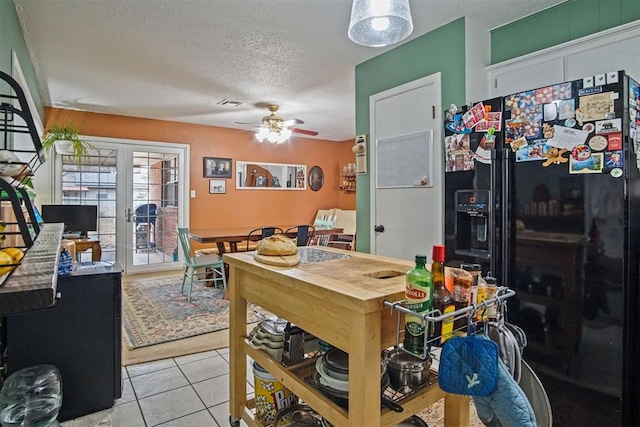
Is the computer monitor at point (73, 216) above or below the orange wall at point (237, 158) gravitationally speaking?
below

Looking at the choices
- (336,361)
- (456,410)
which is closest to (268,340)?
(336,361)

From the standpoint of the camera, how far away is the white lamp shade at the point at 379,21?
1.48 metres

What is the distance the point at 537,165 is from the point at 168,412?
2361 mm

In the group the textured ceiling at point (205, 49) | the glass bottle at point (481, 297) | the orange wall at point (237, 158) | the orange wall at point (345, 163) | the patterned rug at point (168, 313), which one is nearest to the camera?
the glass bottle at point (481, 297)

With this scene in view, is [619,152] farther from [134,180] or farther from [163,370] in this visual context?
[134,180]

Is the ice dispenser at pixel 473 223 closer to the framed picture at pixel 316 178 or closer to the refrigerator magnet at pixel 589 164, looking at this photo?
the refrigerator magnet at pixel 589 164

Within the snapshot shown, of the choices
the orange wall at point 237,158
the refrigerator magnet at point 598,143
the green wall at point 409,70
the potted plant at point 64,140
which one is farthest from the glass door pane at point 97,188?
the refrigerator magnet at point 598,143

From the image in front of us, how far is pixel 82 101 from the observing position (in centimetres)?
484

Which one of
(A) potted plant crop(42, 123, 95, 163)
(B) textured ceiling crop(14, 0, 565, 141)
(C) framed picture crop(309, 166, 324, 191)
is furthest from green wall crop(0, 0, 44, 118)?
Answer: (C) framed picture crop(309, 166, 324, 191)

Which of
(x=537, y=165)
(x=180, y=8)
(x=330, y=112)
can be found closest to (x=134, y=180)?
(x=330, y=112)

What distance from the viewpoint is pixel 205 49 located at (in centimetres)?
321

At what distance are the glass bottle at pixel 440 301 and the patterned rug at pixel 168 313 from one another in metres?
2.72

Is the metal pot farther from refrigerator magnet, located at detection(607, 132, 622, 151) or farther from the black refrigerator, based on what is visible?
refrigerator magnet, located at detection(607, 132, 622, 151)

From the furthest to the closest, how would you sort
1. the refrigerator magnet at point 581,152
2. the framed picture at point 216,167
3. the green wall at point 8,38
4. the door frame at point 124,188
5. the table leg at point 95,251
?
the framed picture at point 216,167 → the door frame at point 124,188 → the table leg at point 95,251 → the green wall at point 8,38 → the refrigerator magnet at point 581,152
